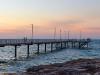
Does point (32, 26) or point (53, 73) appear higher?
point (32, 26)

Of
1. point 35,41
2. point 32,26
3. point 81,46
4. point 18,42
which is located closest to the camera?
point 18,42

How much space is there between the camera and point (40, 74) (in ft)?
88.5

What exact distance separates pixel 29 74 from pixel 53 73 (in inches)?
95.4

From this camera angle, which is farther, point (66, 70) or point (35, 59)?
point (35, 59)

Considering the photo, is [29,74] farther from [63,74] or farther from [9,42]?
[9,42]

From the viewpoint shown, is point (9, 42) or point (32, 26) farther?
point (32, 26)

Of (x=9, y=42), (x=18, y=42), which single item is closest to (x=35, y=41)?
(x=18, y=42)

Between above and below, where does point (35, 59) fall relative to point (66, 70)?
below

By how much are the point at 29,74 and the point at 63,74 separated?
11.4 feet

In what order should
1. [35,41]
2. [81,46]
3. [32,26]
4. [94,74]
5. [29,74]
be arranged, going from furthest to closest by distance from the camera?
[81,46]
[32,26]
[35,41]
[29,74]
[94,74]

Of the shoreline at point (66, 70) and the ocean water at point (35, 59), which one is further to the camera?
the ocean water at point (35, 59)

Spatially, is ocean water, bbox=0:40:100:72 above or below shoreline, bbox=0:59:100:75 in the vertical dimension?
below

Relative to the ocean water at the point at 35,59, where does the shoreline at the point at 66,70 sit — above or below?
above

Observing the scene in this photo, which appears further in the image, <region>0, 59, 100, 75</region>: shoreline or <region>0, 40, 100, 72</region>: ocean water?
<region>0, 40, 100, 72</region>: ocean water
